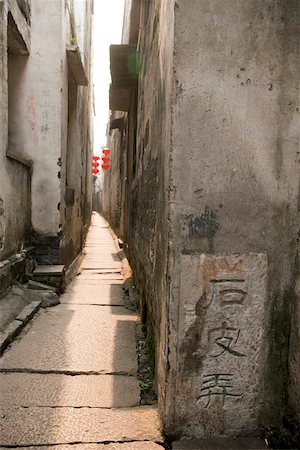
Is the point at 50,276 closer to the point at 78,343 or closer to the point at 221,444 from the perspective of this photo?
the point at 78,343

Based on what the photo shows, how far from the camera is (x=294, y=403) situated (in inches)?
72.0

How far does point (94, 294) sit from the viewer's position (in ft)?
16.4

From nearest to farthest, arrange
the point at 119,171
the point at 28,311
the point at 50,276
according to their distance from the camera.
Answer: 1. the point at 28,311
2. the point at 50,276
3. the point at 119,171

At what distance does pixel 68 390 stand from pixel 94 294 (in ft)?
8.79

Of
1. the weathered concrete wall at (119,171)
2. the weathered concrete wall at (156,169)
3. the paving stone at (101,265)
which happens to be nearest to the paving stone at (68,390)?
the weathered concrete wall at (156,169)

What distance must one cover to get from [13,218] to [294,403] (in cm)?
359

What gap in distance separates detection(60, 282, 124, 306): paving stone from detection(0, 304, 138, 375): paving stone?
1.31ft

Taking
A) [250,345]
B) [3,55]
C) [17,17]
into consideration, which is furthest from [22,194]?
[250,345]

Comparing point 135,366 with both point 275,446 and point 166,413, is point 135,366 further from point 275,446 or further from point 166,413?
point 275,446

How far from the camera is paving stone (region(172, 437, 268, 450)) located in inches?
70.6

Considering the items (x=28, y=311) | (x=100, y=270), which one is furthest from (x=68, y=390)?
(x=100, y=270)

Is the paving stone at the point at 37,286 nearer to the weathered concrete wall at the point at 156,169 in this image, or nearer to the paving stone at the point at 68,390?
the weathered concrete wall at the point at 156,169

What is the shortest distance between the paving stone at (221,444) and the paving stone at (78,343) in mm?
867

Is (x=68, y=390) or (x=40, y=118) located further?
(x=40, y=118)
